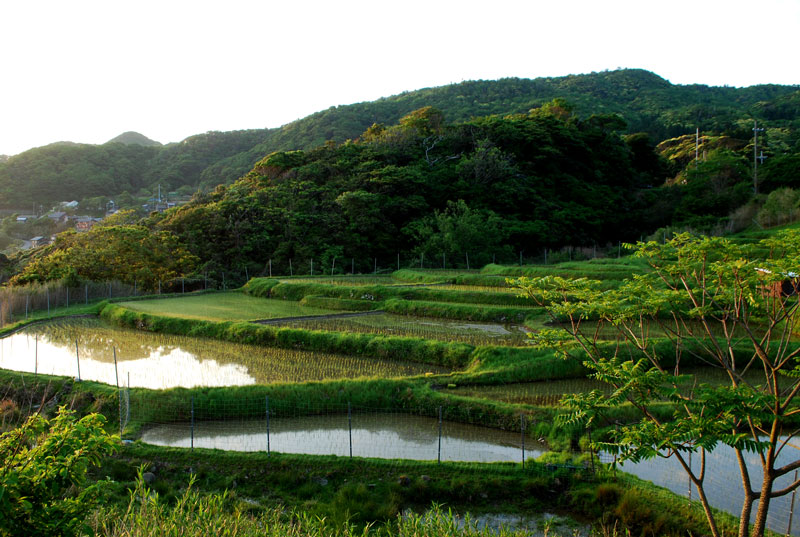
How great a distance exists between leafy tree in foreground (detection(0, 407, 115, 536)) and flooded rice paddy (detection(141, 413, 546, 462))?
5.74 metres

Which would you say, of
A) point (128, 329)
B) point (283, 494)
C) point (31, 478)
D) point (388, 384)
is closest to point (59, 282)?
point (128, 329)

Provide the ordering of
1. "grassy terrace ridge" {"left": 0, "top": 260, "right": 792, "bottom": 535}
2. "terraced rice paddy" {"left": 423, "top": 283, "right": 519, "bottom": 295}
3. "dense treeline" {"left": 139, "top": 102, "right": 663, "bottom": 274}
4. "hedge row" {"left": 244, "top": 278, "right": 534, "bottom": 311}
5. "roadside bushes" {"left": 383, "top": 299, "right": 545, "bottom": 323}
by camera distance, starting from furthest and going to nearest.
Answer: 1. "dense treeline" {"left": 139, "top": 102, "right": 663, "bottom": 274}
2. "terraced rice paddy" {"left": 423, "top": 283, "right": 519, "bottom": 295}
3. "hedge row" {"left": 244, "top": 278, "right": 534, "bottom": 311}
4. "roadside bushes" {"left": 383, "top": 299, "right": 545, "bottom": 323}
5. "grassy terrace ridge" {"left": 0, "top": 260, "right": 792, "bottom": 535}

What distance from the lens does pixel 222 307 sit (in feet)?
74.9

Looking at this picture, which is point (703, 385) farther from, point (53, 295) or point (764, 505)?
point (53, 295)

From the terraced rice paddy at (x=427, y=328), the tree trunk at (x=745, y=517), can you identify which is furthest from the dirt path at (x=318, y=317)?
the tree trunk at (x=745, y=517)

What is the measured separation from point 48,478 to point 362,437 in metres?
6.84

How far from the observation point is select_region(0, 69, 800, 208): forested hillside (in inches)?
2184

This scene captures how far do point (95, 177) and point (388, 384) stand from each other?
5738 centimetres

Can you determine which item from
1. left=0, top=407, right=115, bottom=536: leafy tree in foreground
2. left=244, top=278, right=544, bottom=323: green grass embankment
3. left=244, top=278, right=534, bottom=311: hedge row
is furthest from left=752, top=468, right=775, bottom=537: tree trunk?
left=244, top=278, right=534, bottom=311: hedge row

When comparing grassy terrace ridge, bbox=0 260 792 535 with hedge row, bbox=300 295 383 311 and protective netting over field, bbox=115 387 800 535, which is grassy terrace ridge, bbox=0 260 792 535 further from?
hedge row, bbox=300 295 383 311

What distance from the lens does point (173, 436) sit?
10320mm

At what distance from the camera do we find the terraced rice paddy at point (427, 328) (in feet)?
53.6

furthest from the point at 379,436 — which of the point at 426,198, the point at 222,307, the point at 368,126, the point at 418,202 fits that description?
the point at 368,126

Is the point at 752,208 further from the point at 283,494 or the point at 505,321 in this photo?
the point at 283,494
